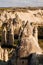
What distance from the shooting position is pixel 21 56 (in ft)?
77.8

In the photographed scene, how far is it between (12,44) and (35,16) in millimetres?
61932

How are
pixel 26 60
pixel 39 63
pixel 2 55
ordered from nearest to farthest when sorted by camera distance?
pixel 39 63
pixel 26 60
pixel 2 55

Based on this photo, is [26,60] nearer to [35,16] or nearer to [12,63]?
[12,63]

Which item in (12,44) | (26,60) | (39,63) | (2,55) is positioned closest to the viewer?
(39,63)

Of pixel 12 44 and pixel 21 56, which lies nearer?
pixel 21 56

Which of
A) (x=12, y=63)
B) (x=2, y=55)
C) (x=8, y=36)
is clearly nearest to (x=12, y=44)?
(x=8, y=36)

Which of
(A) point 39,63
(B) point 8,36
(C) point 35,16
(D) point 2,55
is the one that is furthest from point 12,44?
(C) point 35,16

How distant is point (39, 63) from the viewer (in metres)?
21.9

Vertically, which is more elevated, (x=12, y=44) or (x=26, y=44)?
(x=26, y=44)

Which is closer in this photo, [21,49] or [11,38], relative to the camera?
[21,49]

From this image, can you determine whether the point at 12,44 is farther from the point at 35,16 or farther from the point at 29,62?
the point at 35,16

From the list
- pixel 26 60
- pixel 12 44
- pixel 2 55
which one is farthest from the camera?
pixel 12 44

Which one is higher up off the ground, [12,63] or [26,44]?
[26,44]

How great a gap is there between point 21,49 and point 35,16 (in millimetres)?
81826
